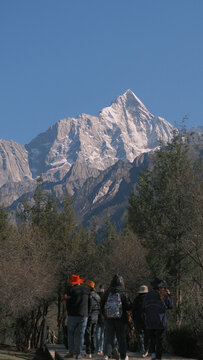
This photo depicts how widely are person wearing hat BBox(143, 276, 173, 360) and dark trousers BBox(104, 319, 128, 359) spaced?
65 cm

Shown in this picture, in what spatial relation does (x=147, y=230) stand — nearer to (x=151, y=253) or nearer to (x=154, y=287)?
(x=151, y=253)

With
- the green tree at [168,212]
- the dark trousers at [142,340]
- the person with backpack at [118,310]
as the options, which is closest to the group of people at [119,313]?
the person with backpack at [118,310]

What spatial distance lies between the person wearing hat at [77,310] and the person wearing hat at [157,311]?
2053 mm

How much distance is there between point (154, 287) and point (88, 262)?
107 feet

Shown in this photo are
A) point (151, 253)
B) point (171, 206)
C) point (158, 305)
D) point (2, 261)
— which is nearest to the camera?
point (158, 305)

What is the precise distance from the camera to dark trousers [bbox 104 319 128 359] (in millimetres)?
13039

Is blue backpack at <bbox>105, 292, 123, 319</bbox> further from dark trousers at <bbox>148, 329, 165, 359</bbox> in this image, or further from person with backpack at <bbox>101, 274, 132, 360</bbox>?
dark trousers at <bbox>148, 329, 165, 359</bbox>

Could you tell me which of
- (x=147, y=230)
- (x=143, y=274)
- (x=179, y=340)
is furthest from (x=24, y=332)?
(x=179, y=340)

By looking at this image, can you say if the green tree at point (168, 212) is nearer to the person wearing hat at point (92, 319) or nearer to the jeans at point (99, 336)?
the jeans at point (99, 336)

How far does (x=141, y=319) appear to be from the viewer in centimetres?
1564

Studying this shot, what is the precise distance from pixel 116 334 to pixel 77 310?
1558 millimetres

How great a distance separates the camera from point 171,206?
109ft

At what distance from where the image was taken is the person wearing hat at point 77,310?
46.7 ft

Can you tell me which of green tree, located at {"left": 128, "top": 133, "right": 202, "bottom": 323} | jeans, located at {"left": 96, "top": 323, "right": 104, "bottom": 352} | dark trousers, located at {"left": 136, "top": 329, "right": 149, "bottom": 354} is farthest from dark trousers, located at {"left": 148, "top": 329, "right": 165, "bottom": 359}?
green tree, located at {"left": 128, "top": 133, "right": 202, "bottom": 323}
